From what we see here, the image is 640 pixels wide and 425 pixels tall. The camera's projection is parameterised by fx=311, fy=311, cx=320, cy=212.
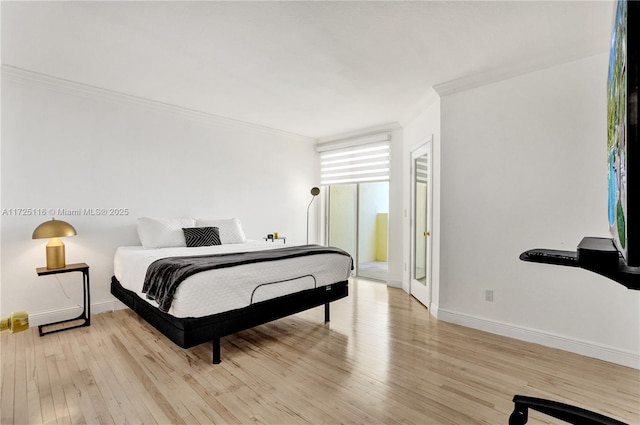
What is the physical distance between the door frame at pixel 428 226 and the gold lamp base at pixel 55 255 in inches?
157

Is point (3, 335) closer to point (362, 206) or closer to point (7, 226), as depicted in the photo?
point (7, 226)

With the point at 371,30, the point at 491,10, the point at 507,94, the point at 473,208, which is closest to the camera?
the point at 491,10

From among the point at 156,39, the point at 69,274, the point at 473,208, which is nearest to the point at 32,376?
the point at 69,274

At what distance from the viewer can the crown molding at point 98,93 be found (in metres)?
3.11

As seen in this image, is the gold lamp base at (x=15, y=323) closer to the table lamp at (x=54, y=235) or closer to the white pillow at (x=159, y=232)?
the table lamp at (x=54, y=235)

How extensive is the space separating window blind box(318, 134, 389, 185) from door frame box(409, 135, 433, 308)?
0.71 meters

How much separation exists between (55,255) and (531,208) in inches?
183

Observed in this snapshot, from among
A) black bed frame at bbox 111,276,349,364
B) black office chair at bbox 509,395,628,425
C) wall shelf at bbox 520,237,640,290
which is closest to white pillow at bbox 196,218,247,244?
black bed frame at bbox 111,276,349,364

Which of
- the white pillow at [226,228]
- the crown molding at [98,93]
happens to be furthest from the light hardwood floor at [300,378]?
the crown molding at [98,93]

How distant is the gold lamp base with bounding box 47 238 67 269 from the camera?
3066mm

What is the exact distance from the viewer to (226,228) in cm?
428

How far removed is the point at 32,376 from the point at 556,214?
4.39m

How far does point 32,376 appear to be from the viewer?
2.24 metres

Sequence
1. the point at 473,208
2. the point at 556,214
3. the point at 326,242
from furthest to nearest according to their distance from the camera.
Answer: the point at 326,242, the point at 473,208, the point at 556,214
